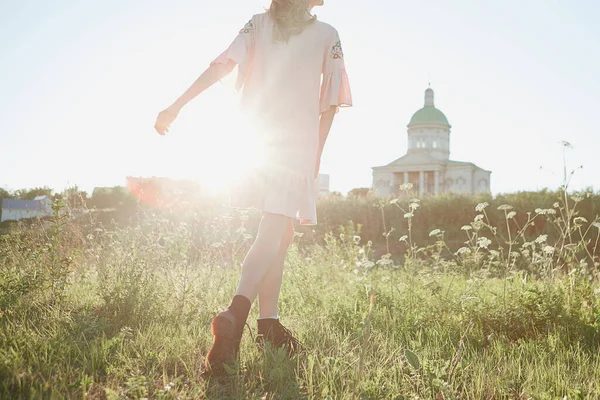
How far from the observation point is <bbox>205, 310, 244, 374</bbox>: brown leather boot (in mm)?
2213

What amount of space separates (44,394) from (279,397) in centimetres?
94

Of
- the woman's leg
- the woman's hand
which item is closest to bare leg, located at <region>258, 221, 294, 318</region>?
the woman's leg

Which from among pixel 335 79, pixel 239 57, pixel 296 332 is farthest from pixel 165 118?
pixel 296 332

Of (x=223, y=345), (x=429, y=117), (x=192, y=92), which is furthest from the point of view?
(x=429, y=117)

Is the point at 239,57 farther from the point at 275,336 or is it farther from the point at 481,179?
the point at 481,179

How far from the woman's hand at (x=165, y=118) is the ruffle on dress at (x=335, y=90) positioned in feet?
2.67

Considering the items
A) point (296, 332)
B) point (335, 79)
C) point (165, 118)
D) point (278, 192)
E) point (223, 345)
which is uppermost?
point (335, 79)

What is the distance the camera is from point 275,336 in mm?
2639

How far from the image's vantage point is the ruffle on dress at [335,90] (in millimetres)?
2654

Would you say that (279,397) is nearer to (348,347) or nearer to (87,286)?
(348,347)

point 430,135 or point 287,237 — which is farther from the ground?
point 430,135

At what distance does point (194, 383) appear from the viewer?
208 centimetres

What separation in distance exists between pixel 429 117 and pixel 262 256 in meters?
64.5

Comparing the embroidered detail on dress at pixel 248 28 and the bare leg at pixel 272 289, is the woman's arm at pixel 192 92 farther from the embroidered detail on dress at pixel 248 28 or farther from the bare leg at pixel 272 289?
the bare leg at pixel 272 289
